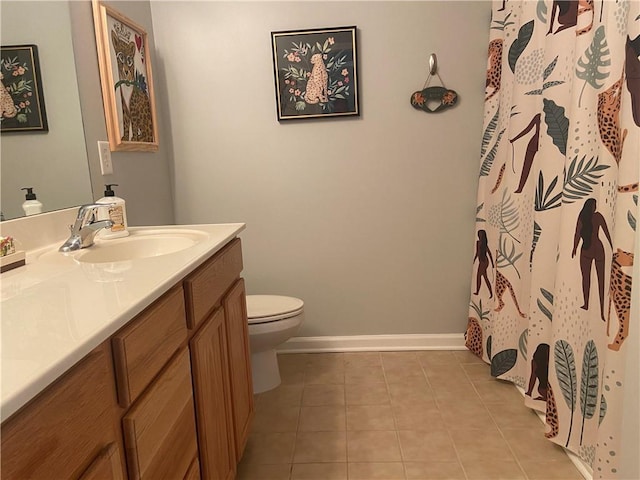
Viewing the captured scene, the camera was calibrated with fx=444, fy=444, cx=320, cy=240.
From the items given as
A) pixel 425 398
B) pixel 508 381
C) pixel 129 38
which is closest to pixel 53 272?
pixel 129 38

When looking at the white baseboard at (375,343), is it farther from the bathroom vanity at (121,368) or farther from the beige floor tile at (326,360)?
the bathroom vanity at (121,368)

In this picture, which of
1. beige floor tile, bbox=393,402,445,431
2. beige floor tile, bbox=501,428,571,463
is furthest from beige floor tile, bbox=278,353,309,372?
beige floor tile, bbox=501,428,571,463

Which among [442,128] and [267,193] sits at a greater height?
[442,128]

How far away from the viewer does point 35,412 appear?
54 centimetres

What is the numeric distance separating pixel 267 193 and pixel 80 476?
1924 mm

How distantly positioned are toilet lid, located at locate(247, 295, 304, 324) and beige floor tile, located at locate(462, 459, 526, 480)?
936 millimetres

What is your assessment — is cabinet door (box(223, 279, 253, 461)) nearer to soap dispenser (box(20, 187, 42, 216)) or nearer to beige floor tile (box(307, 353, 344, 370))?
soap dispenser (box(20, 187, 42, 216))

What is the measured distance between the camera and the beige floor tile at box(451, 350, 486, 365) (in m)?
2.42

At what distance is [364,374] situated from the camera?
2314 millimetres

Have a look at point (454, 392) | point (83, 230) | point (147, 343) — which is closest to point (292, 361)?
point (454, 392)

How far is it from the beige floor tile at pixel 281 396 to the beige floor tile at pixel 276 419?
29 millimetres

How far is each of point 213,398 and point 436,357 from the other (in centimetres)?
156

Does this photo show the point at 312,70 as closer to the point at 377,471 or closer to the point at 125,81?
the point at 125,81

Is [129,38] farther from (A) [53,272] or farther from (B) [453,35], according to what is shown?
(B) [453,35]
